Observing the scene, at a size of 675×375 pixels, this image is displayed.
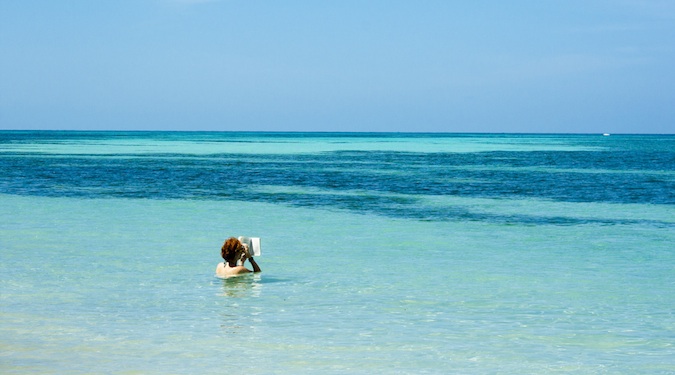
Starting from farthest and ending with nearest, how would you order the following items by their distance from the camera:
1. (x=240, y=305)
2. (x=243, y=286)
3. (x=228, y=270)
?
(x=228, y=270), (x=243, y=286), (x=240, y=305)

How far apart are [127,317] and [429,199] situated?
2299 centimetres

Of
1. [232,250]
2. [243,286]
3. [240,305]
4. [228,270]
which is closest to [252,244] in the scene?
[232,250]

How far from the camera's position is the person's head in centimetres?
1450

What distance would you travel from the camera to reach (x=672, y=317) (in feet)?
39.7

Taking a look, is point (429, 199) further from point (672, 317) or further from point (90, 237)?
point (672, 317)

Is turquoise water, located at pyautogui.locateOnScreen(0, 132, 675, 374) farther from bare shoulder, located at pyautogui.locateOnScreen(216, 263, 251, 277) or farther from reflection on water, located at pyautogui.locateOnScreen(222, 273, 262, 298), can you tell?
bare shoulder, located at pyautogui.locateOnScreen(216, 263, 251, 277)

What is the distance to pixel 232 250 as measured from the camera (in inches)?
571

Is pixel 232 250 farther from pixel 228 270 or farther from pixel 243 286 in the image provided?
pixel 243 286

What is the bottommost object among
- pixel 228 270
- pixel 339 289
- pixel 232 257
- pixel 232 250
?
pixel 339 289

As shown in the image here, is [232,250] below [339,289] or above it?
above

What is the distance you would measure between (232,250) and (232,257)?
12cm

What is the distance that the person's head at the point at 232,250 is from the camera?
14500 mm

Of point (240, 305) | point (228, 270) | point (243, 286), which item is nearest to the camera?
point (240, 305)

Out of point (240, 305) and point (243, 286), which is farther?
point (243, 286)
